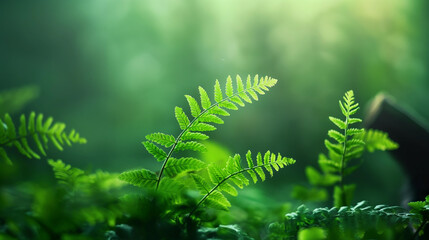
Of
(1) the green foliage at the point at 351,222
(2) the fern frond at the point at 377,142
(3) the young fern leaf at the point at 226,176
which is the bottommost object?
(1) the green foliage at the point at 351,222

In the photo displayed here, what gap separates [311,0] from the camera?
3.94 meters

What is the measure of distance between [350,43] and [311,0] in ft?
2.41

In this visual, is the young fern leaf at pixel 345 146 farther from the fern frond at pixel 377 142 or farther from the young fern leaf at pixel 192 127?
the young fern leaf at pixel 192 127

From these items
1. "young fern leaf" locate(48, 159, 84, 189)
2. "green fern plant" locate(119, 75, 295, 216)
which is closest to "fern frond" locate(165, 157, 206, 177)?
"green fern plant" locate(119, 75, 295, 216)

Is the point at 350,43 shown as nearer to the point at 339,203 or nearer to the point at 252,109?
the point at 252,109

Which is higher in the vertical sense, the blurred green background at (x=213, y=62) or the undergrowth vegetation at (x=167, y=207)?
the blurred green background at (x=213, y=62)

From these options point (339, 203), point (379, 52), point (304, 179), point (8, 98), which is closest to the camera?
point (339, 203)

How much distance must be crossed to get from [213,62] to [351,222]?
10.7ft

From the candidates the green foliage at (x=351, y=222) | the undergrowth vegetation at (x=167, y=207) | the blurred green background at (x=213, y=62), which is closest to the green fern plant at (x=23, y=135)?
the undergrowth vegetation at (x=167, y=207)

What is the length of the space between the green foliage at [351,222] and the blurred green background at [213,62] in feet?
8.13

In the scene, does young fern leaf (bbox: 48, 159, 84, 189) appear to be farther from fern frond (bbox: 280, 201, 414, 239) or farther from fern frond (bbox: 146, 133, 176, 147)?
fern frond (bbox: 280, 201, 414, 239)

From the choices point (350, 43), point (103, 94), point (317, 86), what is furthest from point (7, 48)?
point (350, 43)

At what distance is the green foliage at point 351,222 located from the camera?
459 mm

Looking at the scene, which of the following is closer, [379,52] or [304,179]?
[304,179]
